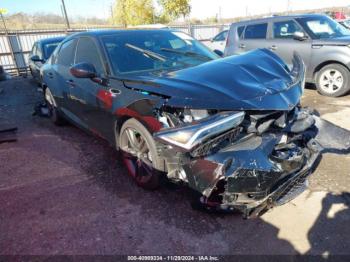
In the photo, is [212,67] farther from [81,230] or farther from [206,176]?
[81,230]

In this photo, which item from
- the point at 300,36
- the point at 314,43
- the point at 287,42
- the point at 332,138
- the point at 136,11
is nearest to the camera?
the point at 332,138

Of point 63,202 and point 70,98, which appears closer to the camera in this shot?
point 63,202

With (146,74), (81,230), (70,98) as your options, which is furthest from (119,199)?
(70,98)

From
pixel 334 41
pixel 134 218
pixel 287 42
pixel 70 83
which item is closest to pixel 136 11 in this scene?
pixel 287 42

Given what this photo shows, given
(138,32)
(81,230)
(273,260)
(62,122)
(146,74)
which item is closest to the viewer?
(273,260)

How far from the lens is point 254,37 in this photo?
8.02m

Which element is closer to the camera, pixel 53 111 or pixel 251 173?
pixel 251 173

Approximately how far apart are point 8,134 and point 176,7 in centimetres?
2691

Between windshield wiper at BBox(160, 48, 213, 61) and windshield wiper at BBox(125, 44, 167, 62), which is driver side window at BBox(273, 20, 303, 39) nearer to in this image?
windshield wiper at BBox(160, 48, 213, 61)

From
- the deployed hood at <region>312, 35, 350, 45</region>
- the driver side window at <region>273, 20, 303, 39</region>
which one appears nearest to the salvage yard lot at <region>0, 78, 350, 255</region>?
the deployed hood at <region>312, 35, 350, 45</region>

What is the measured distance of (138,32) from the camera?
4.13 meters

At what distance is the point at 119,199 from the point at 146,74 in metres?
1.38

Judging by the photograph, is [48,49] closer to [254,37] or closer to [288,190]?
[254,37]

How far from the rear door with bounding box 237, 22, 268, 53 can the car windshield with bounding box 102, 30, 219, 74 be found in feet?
13.1
